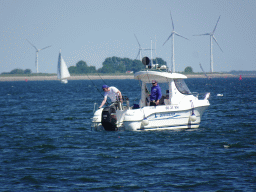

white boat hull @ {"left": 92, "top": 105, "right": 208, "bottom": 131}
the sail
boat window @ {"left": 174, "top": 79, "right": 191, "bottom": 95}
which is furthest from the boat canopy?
the sail

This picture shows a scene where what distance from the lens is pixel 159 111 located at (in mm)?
16953

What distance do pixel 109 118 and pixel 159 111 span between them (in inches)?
80.1

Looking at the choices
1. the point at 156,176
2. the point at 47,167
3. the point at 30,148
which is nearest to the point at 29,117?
the point at 30,148

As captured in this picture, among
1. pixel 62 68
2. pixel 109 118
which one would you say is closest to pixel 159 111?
pixel 109 118

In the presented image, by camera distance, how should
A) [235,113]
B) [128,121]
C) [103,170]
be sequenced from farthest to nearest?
[235,113] < [128,121] < [103,170]

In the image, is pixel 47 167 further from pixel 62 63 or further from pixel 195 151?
pixel 62 63

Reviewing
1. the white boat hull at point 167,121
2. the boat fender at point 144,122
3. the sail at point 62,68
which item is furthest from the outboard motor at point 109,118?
the sail at point 62,68

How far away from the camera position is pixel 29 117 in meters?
26.6

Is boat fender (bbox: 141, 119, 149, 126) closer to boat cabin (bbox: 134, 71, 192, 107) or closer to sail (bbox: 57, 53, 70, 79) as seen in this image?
boat cabin (bbox: 134, 71, 192, 107)

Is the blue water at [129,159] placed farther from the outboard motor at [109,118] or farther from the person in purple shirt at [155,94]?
the person in purple shirt at [155,94]

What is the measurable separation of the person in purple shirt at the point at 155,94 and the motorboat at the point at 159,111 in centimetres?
41

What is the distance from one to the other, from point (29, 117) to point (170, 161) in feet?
51.7

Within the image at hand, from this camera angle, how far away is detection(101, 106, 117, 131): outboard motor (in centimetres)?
1676

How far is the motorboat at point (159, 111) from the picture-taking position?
16734mm
